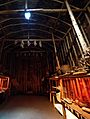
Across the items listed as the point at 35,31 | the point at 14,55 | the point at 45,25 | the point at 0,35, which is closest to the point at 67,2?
the point at 45,25

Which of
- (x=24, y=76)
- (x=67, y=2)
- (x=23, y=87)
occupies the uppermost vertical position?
(x=67, y=2)

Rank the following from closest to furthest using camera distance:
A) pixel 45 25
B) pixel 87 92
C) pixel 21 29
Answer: pixel 87 92 < pixel 45 25 < pixel 21 29

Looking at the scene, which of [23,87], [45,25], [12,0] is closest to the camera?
[12,0]

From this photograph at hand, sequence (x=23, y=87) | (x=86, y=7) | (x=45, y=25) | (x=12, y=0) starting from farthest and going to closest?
(x=23, y=87) < (x=45, y=25) < (x=12, y=0) < (x=86, y=7)

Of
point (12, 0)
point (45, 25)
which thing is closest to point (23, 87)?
point (45, 25)

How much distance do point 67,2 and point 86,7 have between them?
69 cm

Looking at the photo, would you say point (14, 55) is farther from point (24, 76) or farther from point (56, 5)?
point (56, 5)

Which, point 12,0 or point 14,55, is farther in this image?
point 14,55

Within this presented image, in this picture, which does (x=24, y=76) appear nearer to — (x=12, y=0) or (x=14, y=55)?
(x=14, y=55)

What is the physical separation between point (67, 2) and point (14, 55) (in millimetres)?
7390

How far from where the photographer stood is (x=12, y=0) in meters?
5.09

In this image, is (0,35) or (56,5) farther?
(0,35)

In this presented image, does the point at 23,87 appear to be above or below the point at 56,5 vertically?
below

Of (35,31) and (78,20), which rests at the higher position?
(35,31)
